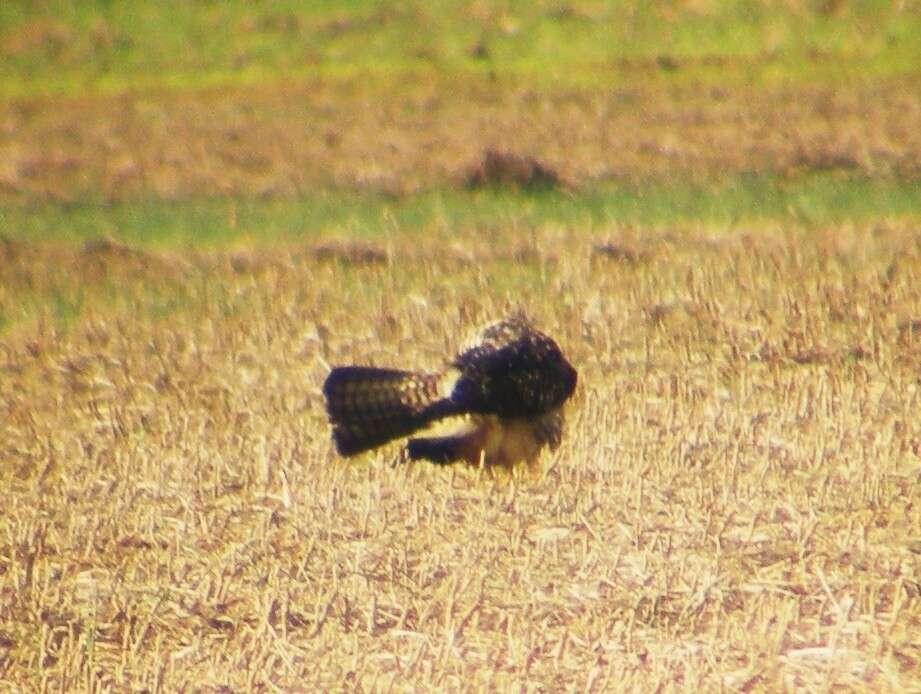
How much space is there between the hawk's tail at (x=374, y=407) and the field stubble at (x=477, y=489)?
5.2 inches

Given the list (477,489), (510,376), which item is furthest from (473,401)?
(477,489)

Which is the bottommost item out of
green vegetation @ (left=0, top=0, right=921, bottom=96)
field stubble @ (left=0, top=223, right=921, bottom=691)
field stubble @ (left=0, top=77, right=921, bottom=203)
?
field stubble @ (left=0, top=223, right=921, bottom=691)

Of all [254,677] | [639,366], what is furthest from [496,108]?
[254,677]

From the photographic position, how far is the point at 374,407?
241 inches

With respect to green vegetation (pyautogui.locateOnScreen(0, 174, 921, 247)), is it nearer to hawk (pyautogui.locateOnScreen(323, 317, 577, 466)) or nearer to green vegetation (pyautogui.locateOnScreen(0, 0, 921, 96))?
green vegetation (pyautogui.locateOnScreen(0, 0, 921, 96))

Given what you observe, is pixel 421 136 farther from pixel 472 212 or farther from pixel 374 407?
pixel 374 407

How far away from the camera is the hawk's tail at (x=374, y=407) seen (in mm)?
6105

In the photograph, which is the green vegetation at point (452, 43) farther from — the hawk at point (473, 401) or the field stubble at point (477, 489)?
the hawk at point (473, 401)

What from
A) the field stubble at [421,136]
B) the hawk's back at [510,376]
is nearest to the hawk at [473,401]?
the hawk's back at [510,376]

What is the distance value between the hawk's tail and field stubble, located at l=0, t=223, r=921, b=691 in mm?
132

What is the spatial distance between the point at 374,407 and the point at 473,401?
1.16ft

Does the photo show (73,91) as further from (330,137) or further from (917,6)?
(917,6)

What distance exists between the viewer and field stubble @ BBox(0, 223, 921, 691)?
502cm

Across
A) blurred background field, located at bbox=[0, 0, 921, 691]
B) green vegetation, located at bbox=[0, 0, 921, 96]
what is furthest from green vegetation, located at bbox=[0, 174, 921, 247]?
green vegetation, located at bbox=[0, 0, 921, 96]
